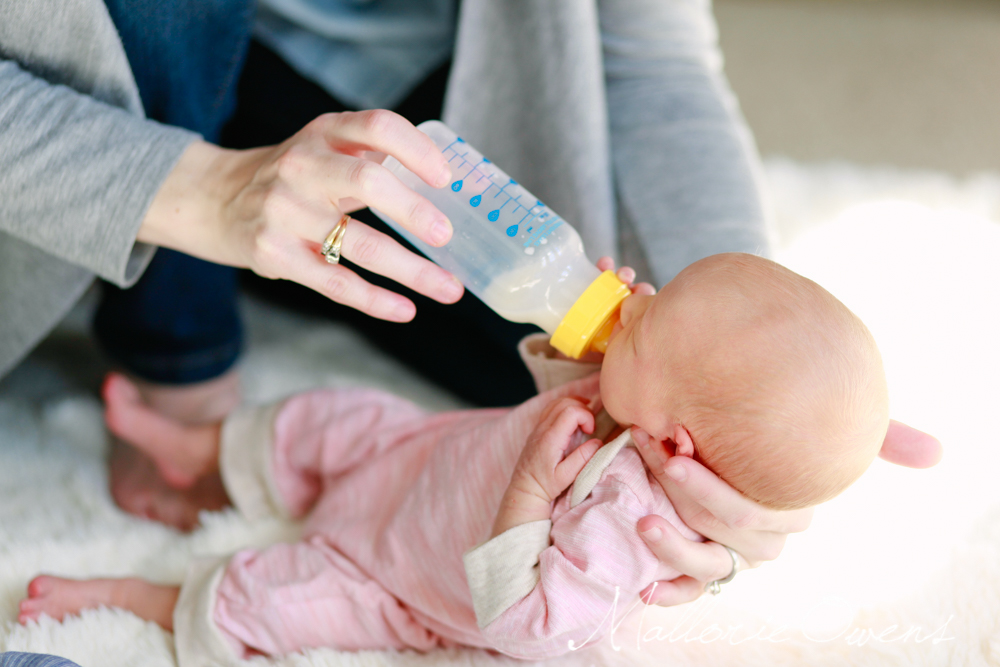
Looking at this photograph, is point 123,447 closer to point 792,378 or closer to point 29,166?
point 29,166

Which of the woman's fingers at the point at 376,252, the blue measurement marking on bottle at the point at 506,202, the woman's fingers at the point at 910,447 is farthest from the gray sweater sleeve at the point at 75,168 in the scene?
the woman's fingers at the point at 910,447

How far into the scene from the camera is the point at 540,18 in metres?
0.95

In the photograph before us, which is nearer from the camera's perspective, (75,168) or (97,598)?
(75,168)

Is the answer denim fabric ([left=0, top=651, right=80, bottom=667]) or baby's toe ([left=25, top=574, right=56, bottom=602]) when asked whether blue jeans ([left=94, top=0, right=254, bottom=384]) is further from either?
denim fabric ([left=0, top=651, right=80, bottom=667])

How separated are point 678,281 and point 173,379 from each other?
83 centimetres

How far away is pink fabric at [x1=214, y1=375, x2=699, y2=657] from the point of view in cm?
65

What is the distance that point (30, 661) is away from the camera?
2.17 feet

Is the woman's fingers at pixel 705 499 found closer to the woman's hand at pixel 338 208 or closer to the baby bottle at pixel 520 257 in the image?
the baby bottle at pixel 520 257

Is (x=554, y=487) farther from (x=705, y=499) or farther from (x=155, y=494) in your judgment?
(x=155, y=494)

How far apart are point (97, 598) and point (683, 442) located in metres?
0.66

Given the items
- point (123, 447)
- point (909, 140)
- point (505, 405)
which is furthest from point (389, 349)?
point (909, 140)

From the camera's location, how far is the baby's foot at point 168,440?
1.06 metres

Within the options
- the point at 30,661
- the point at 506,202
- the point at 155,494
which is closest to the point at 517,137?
the point at 506,202

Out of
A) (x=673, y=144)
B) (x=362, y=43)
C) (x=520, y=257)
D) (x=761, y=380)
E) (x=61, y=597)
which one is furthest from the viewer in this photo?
(x=362, y=43)
